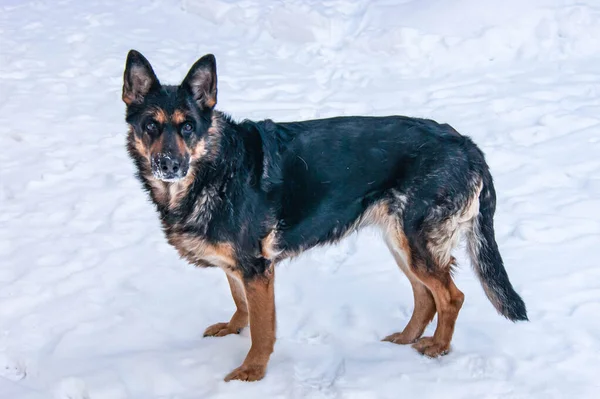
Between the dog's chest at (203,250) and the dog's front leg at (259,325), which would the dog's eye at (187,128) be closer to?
the dog's chest at (203,250)

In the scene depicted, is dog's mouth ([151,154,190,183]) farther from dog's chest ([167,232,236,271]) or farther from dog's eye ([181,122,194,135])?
dog's chest ([167,232,236,271])

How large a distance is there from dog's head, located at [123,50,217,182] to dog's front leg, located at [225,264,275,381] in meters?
0.82

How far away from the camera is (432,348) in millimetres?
4391

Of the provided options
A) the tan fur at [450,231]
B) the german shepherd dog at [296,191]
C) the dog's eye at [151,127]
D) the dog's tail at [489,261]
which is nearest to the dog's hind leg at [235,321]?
the german shepherd dog at [296,191]

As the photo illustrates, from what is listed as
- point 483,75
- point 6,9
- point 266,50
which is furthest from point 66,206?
point 6,9

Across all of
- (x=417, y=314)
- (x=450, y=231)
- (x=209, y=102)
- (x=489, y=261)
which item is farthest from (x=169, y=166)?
(x=489, y=261)

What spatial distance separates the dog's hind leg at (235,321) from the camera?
4.69m

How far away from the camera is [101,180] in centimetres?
675

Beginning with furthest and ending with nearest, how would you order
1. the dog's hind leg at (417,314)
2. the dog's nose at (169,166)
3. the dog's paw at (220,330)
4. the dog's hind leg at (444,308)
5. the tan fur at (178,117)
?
the dog's paw at (220,330), the dog's hind leg at (417,314), the dog's hind leg at (444,308), the tan fur at (178,117), the dog's nose at (169,166)

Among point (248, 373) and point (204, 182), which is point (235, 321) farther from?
point (204, 182)

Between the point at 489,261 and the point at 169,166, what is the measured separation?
214 centimetres

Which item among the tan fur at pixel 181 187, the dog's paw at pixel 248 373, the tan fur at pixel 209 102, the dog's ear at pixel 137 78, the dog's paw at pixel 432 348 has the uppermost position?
the dog's ear at pixel 137 78

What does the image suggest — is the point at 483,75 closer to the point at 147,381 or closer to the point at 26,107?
the point at 26,107

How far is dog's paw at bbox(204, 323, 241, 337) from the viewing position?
15.5 ft
